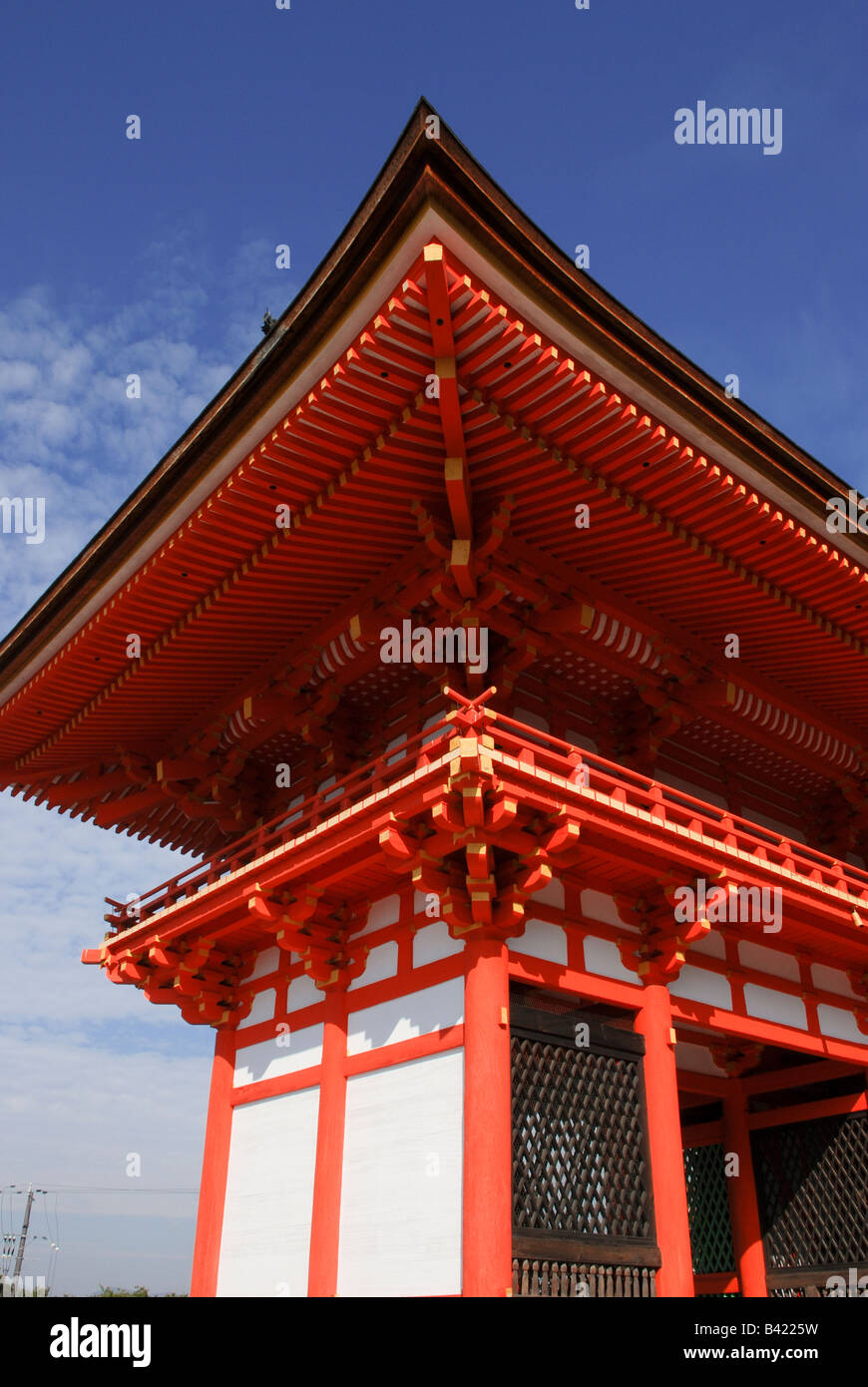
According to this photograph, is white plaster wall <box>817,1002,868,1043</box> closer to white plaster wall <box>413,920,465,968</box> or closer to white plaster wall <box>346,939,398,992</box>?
white plaster wall <box>413,920,465,968</box>

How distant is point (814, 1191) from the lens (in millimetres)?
13961

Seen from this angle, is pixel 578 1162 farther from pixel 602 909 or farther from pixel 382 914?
pixel 382 914

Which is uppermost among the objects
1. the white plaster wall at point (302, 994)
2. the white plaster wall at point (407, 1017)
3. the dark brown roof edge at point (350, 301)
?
the dark brown roof edge at point (350, 301)

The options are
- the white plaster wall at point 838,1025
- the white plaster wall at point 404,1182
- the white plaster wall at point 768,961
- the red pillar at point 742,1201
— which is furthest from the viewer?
the red pillar at point 742,1201

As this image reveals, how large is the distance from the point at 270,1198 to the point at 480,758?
6.19 metres

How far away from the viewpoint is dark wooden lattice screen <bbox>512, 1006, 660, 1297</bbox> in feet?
31.1

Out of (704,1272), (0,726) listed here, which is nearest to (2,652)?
(0,726)

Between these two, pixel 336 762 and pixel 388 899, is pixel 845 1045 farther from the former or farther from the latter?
pixel 336 762

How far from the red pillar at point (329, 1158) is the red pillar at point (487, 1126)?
2.13 meters

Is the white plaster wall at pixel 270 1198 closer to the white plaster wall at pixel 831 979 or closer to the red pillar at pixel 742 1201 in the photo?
the red pillar at pixel 742 1201

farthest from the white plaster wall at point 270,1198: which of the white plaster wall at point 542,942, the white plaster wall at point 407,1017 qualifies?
the white plaster wall at point 542,942

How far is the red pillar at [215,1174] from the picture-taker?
1232 centimetres

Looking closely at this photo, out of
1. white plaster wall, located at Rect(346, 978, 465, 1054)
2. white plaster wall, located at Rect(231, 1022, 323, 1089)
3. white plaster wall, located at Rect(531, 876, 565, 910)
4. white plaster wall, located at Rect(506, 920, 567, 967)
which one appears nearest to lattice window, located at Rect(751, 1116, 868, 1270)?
white plaster wall, located at Rect(506, 920, 567, 967)
